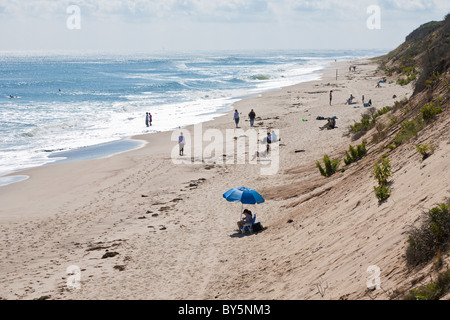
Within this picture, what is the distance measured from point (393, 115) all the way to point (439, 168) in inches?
337

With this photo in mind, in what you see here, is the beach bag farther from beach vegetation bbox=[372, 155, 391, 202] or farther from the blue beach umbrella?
beach vegetation bbox=[372, 155, 391, 202]

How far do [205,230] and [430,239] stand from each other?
7227 millimetres

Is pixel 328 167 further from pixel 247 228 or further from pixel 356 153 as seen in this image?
pixel 247 228

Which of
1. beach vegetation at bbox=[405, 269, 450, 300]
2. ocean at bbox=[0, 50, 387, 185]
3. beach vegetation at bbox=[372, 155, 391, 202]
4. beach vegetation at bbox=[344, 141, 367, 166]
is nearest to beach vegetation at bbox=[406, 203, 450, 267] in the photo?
beach vegetation at bbox=[405, 269, 450, 300]

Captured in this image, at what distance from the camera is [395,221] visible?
294 inches

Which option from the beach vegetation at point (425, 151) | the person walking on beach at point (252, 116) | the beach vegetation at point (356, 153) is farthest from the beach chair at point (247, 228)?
the person walking on beach at point (252, 116)

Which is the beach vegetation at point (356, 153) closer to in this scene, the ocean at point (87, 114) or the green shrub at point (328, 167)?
the green shrub at point (328, 167)

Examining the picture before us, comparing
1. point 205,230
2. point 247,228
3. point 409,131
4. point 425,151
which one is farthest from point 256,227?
point 409,131

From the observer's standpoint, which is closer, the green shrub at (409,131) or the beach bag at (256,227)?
the green shrub at (409,131)

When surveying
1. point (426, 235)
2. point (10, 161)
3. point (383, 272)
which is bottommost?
point (10, 161)

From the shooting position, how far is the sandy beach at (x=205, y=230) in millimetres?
7531

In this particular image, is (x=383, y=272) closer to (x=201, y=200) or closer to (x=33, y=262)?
(x=33, y=262)

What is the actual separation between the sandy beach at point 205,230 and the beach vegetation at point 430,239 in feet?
0.92
